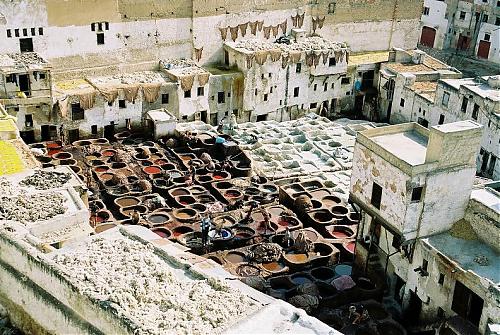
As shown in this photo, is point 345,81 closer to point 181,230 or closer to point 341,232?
point 341,232

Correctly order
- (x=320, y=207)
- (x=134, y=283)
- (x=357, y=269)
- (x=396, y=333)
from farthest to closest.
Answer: (x=320, y=207) → (x=357, y=269) → (x=396, y=333) → (x=134, y=283)

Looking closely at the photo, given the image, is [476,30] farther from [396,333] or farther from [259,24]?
[396,333]

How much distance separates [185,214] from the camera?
1564 inches

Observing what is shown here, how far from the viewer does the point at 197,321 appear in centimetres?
2252

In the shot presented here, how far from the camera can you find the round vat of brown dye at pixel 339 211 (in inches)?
1579

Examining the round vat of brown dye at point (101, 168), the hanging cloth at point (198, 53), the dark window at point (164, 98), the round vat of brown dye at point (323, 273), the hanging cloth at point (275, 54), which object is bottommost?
the round vat of brown dye at point (323, 273)

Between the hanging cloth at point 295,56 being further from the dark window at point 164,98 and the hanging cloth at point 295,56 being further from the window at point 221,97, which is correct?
the dark window at point 164,98

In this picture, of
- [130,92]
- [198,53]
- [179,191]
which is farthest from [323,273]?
[198,53]

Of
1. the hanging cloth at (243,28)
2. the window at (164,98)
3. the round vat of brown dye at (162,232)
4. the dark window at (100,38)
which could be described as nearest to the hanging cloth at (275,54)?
the hanging cloth at (243,28)

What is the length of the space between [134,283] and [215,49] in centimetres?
3490

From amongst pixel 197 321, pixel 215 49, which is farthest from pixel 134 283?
pixel 215 49

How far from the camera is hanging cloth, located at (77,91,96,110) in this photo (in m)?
47.2

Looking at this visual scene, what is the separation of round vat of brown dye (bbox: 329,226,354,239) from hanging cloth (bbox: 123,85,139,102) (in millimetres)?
18738

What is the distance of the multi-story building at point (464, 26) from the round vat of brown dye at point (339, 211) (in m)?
37.7
